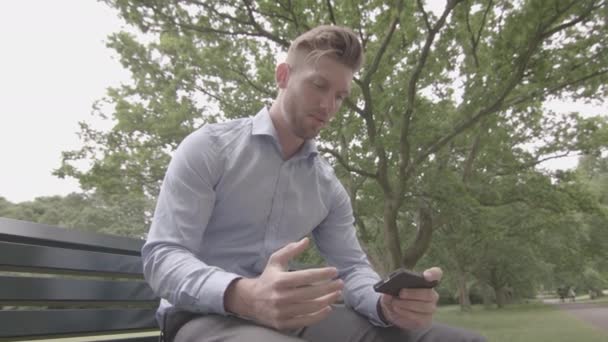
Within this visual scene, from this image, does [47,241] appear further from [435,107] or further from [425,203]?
[425,203]

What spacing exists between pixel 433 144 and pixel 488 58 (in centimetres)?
208

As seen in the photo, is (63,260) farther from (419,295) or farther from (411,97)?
(411,97)

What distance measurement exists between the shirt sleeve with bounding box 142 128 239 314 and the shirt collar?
9.7 inches

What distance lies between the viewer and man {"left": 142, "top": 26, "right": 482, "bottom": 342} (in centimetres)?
118

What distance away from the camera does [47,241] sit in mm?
1616

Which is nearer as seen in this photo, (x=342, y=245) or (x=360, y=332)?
(x=360, y=332)

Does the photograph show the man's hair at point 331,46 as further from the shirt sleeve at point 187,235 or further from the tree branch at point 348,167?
the tree branch at point 348,167

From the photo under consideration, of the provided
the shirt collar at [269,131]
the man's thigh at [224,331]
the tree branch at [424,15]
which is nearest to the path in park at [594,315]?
the tree branch at [424,15]

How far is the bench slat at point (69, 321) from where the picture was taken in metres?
1.49

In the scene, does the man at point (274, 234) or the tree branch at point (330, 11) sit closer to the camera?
the man at point (274, 234)

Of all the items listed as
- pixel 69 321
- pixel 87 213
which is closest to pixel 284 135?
pixel 69 321

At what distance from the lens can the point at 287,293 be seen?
1.10m

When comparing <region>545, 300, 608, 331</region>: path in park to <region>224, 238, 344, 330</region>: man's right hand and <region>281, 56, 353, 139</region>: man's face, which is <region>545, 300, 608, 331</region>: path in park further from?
<region>224, 238, 344, 330</region>: man's right hand

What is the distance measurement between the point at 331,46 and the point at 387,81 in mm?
7668
